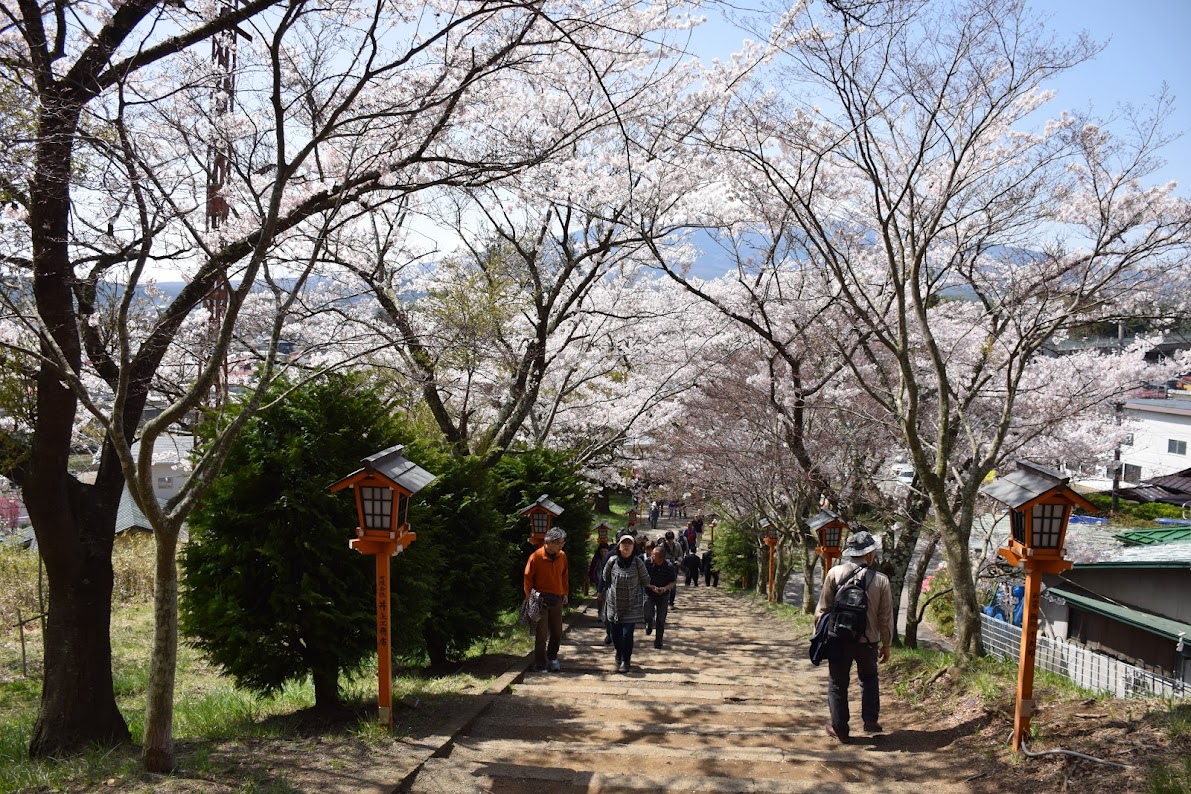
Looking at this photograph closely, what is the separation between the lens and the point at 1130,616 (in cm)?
1248

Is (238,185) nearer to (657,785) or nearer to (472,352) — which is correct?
(472,352)

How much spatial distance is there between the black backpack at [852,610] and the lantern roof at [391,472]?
9.44 ft

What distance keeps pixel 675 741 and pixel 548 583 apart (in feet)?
9.45

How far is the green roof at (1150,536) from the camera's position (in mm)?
16297

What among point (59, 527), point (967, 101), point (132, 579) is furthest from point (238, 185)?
point (132, 579)

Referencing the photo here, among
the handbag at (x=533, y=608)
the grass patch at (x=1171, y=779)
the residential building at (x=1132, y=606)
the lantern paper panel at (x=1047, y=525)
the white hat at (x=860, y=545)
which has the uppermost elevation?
the lantern paper panel at (x=1047, y=525)

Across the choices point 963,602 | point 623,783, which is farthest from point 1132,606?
point 623,783

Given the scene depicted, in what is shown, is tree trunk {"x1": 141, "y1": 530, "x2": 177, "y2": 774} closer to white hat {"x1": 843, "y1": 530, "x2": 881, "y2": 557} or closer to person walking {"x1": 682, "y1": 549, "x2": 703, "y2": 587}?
white hat {"x1": 843, "y1": 530, "x2": 881, "y2": 557}

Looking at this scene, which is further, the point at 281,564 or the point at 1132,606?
the point at 1132,606

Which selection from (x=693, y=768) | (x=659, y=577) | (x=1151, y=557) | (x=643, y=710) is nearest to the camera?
(x=693, y=768)

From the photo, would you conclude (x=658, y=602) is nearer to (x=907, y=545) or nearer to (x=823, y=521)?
(x=823, y=521)

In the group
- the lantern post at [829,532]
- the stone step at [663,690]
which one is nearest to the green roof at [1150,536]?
the lantern post at [829,532]

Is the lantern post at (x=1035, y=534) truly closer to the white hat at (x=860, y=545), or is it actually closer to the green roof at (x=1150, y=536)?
the white hat at (x=860, y=545)

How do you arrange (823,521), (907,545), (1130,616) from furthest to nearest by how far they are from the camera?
(1130,616) → (823,521) → (907,545)
